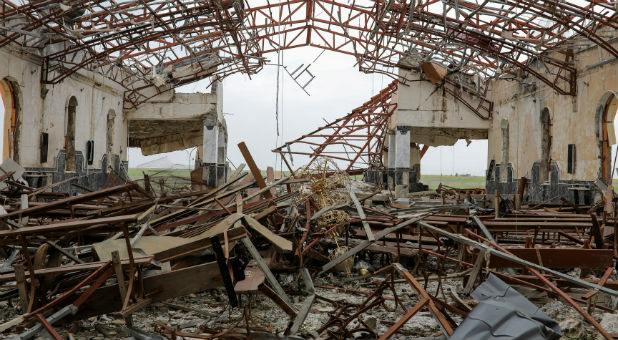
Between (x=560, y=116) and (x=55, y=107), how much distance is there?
17.5m

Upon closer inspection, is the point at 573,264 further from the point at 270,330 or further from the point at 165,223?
the point at 165,223

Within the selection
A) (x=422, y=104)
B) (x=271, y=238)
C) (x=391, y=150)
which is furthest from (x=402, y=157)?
(x=271, y=238)

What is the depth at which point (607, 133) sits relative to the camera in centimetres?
1418

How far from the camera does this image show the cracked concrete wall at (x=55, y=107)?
560 inches

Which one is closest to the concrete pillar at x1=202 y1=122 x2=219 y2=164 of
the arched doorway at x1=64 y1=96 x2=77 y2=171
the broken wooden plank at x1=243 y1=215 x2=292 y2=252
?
the arched doorway at x1=64 y1=96 x2=77 y2=171

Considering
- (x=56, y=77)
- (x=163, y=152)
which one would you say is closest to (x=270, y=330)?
(x=56, y=77)

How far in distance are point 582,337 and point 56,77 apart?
1655cm

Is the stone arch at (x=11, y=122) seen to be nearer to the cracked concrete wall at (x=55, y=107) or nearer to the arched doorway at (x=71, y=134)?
the cracked concrete wall at (x=55, y=107)

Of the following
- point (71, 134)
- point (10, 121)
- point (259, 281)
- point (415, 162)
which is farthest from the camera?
point (415, 162)

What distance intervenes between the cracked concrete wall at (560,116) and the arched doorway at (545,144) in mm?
102

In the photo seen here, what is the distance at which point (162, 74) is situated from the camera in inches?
855

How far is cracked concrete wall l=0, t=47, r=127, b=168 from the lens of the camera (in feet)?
46.6

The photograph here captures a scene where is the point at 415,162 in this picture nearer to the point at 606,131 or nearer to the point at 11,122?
the point at 606,131

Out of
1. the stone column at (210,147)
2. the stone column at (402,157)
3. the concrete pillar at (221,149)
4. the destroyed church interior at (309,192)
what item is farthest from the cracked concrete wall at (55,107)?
the stone column at (402,157)
